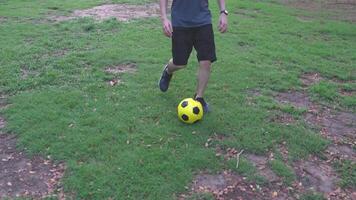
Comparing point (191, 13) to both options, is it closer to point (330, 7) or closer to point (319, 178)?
point (319, 178)

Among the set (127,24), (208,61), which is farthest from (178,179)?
(127,24)

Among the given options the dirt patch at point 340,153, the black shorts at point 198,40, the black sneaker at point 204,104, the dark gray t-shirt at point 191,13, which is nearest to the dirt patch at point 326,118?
the dirt patch at point 340,153

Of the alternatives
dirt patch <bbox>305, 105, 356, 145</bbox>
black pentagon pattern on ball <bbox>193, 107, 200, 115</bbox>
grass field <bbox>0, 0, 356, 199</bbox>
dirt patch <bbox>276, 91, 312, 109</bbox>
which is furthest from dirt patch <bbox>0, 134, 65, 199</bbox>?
dirt patch <bbox>276, 91, 312, 109</bbox>

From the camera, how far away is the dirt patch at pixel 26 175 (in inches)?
169

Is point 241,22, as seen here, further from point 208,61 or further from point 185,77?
point 208,61

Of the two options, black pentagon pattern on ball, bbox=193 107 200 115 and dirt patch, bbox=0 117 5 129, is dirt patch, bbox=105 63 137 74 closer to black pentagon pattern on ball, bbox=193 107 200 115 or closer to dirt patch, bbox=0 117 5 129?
dirt patch, bbox=0 117 5 129

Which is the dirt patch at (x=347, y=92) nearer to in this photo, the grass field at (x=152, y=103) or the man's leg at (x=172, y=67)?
the grass field at (x=152, y=103)

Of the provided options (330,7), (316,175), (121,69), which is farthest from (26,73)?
(330,7)

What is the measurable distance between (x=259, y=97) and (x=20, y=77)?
11.4 ft

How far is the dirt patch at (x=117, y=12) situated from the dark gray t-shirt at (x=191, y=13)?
229 inches

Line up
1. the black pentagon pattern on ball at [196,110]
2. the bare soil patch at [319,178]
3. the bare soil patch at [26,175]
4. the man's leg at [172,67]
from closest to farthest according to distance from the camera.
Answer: the bare soil patch at [26,175], the bare soil patch at [319,178], the black pentagon pattern on ball at [196,110], the man's leg at [172,67]

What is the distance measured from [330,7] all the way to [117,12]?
6.29 meters

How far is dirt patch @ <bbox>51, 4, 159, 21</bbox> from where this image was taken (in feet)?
37.2

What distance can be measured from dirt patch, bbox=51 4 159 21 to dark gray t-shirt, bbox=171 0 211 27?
5811 mm
